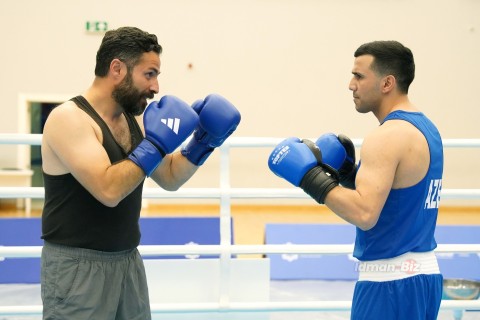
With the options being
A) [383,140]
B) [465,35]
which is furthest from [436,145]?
[465,35]

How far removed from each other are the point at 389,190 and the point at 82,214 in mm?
1002

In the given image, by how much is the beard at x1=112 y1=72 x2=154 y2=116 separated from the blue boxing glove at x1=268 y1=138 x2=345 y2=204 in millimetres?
505

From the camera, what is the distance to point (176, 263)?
140 inches

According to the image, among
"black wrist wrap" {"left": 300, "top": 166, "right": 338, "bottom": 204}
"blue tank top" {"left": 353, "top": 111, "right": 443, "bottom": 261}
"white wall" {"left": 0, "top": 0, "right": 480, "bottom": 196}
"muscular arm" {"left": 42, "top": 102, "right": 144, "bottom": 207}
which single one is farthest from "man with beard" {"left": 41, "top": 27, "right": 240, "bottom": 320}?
"white wall" {"left": 0, "top": 0, "right": 480, "bottom": 196}

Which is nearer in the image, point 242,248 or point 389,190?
point 389,190

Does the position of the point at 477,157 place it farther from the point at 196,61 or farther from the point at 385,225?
the point at 385,225

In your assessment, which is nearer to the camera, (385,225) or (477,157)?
(385,225)

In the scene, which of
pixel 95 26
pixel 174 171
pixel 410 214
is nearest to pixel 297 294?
pixel 174 171

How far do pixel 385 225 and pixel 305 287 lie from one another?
2.56 m

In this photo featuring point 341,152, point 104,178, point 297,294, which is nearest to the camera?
point 104,178

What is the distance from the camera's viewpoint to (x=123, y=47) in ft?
7.22

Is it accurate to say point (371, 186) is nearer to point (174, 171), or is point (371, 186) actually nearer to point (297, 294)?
point (174, 171)

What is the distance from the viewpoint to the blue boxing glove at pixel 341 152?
238 cm

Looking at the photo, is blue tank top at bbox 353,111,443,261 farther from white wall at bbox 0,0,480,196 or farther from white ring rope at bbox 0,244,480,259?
white wall at bbox 0,0,480,196
